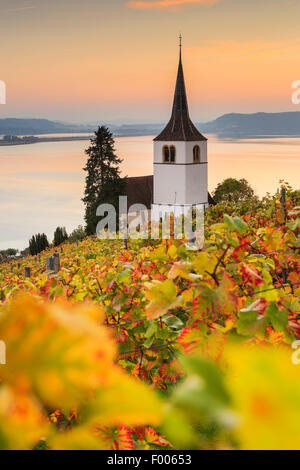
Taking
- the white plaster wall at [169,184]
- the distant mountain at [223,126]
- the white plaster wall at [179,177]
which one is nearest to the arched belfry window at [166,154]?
the white plaster wall at [179,177]

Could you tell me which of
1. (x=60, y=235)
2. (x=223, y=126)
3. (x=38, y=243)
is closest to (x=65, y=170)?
(x=60, y=235)

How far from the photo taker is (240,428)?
176 mm

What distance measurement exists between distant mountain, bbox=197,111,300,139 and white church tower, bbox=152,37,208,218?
652 centimetres

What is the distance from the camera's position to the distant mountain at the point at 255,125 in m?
45.9

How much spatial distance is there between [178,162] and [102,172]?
6649 mm

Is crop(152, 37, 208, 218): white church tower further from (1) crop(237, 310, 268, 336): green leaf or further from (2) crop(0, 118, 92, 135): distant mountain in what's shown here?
(1) crop(237, 310, 268, 336): green leaf

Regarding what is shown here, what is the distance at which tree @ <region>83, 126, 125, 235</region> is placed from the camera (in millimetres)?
31688

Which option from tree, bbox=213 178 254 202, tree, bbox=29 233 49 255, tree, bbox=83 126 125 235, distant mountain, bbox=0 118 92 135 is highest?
distant mountain, bbox=0 118 92 135

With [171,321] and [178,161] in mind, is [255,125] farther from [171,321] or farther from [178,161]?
[171,321]

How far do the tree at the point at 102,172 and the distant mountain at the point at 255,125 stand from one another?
1293 centimetres

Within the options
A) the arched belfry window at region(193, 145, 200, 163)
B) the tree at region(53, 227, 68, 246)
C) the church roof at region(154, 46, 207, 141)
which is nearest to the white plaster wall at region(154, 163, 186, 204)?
the arched belfry window at region(193, 145, 200, 163)

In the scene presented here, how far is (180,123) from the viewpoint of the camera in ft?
121

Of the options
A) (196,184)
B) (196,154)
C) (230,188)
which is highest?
(196,154)
